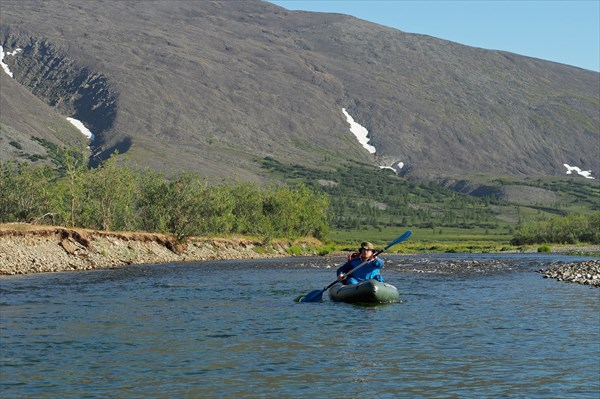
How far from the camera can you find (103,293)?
1966 inches

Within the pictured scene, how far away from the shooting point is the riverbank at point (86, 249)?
7081 cm

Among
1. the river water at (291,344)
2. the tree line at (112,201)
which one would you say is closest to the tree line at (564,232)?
the tree line at (112,201)

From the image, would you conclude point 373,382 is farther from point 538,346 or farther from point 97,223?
point 97,223

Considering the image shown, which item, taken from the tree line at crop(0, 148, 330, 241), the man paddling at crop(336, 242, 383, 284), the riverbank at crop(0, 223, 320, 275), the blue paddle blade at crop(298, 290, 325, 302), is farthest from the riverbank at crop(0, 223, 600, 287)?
→ the blue paddle blade at crop(298, 290, 325, 302)

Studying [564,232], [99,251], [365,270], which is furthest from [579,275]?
[564,232]

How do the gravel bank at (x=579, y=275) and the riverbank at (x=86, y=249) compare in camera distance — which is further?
the riverbank at (x=86, y=249)

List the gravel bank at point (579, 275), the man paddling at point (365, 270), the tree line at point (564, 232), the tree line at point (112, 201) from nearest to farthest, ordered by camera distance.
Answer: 1. the man paddling at point (365, 270)
2. the gravel bank at point (579, 275)
3. the tree line at point (112, 201)
4. the tree line at point (564, 232)

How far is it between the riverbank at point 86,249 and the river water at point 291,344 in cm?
1813

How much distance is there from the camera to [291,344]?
29.5 m

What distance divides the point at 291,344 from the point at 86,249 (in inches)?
2219

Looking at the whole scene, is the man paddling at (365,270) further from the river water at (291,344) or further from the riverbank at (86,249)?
the riverbank at (86,249)

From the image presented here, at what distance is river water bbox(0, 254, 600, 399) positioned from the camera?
22.0m

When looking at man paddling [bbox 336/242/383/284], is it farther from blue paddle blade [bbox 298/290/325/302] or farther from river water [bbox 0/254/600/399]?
river water [bbox 0/254/600/399]

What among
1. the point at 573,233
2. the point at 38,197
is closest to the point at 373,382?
the point at 38,197
